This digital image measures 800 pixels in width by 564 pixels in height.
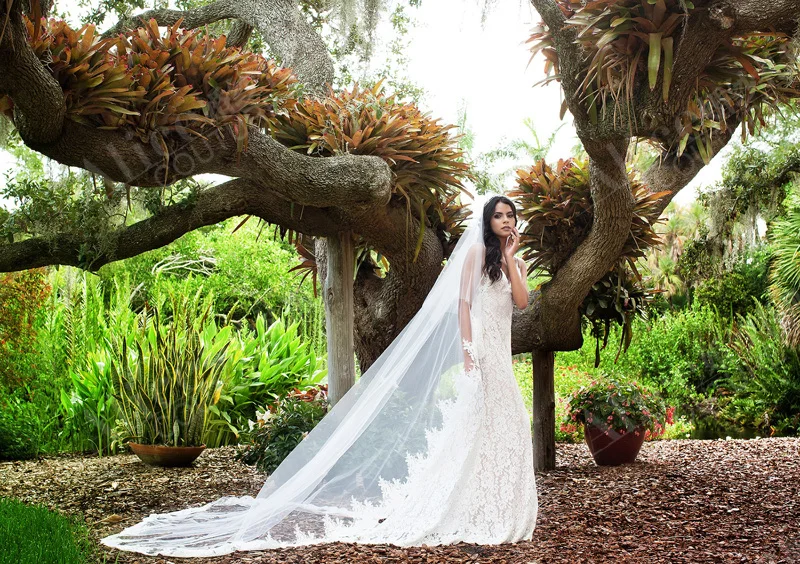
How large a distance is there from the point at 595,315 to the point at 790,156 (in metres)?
3.86

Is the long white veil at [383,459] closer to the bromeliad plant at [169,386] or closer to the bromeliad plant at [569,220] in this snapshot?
the bromeliad plant at [569,220]

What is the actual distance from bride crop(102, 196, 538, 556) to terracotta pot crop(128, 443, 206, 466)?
2047mm

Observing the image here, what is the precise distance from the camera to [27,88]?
3.20 metres

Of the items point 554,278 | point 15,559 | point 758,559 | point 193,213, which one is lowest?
point 758,559

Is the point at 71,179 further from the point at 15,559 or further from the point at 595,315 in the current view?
the point at 595,315

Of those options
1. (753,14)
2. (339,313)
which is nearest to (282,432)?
(339,313)

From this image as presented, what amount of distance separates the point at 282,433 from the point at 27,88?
2892 millimetres

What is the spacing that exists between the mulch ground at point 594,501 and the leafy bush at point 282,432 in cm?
30

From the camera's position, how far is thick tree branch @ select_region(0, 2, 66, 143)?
296 cm

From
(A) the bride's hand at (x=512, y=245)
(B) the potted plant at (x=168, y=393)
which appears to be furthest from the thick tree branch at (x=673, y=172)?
(B) the potted plant at (x=168, y=393)

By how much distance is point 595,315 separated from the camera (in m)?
5.88

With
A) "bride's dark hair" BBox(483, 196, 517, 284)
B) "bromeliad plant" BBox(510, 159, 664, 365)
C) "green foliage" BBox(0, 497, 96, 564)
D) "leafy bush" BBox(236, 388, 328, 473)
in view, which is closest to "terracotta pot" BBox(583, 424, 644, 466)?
"bromeliad plant" BBox(510, 159, 664, 365)


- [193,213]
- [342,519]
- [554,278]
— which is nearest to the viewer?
[342,519]

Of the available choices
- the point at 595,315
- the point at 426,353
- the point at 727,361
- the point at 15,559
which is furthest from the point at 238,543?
the point at 727,361
